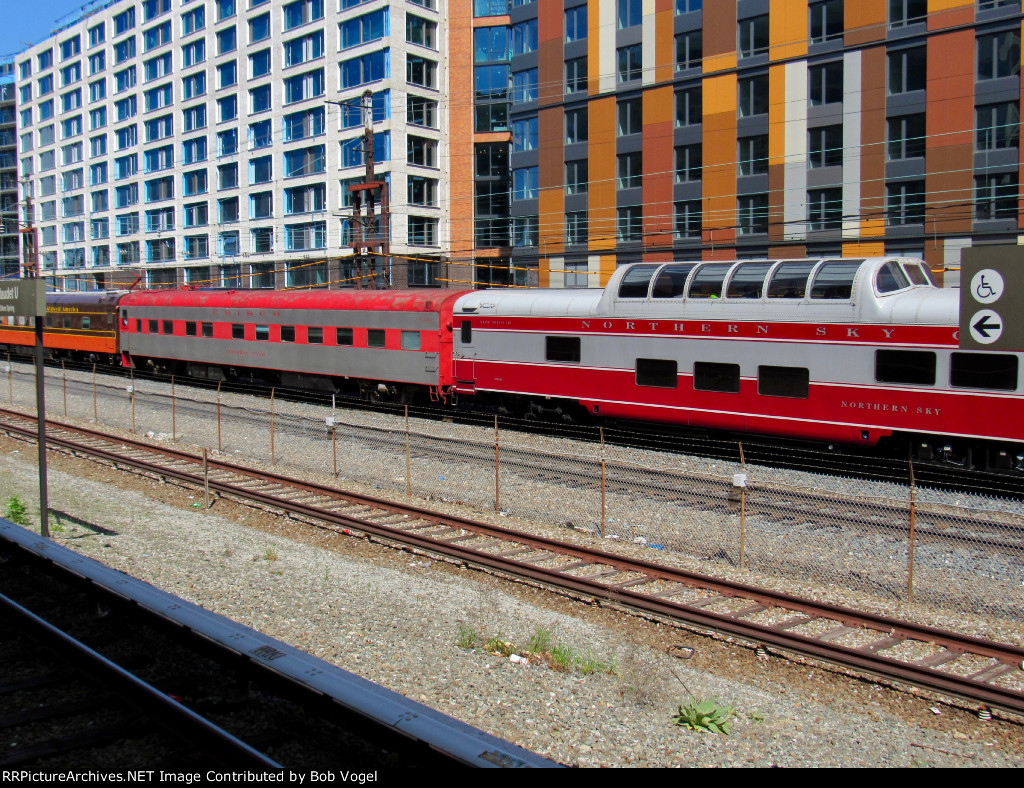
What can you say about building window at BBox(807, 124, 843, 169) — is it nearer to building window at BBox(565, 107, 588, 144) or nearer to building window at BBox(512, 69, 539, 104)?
building window at BBox(565, 107, 588, 144)

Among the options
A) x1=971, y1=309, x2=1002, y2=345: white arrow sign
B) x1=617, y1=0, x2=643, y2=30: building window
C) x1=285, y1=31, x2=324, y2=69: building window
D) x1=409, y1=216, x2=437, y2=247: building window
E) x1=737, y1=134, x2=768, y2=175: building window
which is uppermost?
x1=285, y1=31, x2=324, y2=69: building window

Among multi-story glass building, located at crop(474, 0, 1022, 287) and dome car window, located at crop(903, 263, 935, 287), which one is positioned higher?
multi-story glass building, located at crop(474, 0, 1022, 287)

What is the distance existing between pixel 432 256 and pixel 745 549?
4897 cm

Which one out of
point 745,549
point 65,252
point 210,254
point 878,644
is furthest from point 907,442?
point 65,252

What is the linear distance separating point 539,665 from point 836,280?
11.8 meters

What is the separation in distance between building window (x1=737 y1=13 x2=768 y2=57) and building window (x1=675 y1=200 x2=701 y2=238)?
7235 millimetres

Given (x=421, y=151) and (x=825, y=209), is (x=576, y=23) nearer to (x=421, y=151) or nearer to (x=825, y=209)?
(x=421, y=151)

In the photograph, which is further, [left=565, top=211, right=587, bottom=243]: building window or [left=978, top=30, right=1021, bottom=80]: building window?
[left=565, top=211, right=587, bottom=243]: building window

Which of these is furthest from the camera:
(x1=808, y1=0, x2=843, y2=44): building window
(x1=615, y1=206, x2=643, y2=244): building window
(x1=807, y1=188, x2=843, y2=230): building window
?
(x1=615, y1=206, x2=643, y2=244): building window

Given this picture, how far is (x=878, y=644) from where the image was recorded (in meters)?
9.59

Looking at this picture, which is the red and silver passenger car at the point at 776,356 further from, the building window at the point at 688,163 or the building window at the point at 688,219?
the building window at the point at 688,163

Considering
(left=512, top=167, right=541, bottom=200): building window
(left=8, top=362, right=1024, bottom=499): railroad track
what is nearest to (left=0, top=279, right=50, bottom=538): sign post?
(left=8, top=362, right=1024, bottom=499): railroad track

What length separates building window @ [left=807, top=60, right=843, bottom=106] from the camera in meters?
38.2

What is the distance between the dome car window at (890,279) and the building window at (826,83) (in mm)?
23971
